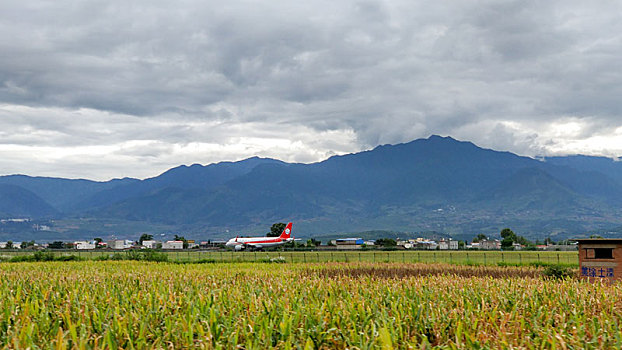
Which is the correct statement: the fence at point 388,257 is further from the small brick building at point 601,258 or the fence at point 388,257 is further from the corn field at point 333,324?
the corn field at point 333,324

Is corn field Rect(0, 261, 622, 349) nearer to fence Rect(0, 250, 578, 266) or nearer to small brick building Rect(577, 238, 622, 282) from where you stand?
small brick building Rect(577, 238, 622, 282)

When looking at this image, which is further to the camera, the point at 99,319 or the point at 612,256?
the point at 612,256

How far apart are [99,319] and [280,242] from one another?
152 meters

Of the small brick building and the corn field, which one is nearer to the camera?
the corn field

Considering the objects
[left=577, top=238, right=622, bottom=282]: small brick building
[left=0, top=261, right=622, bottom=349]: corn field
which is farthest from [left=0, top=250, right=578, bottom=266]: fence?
[left=0, top=261, right=622, bottom=349]: corn field

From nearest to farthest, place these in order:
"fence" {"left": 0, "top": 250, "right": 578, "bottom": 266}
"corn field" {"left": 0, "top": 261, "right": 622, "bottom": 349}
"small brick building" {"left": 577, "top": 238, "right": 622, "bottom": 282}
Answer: "corn field" {"left": 0, "top": 261, "right": 622, "bottom": 349} → "small brick building" {"left": 577, "top": 238, "right": 622, "bottom": 282} → "fence" {"left": 0, "top": 250, "right": 578, "bottom": 266}

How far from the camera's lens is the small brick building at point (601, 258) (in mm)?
38906

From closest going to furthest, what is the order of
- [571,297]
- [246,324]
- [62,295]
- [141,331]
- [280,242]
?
1. [141,331]
2. [246,324]
3. [571,297]
4. [62,295]
5. [280,242]

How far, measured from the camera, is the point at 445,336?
12.3m

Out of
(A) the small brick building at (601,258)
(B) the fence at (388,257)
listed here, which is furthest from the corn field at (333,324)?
(B) the fence at (388,257)

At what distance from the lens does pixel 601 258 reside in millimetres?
39594

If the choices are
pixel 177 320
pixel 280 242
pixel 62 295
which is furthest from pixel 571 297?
pixel 280 242

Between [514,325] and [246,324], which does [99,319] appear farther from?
[514,325]

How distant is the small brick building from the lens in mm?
38906
